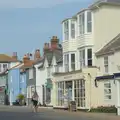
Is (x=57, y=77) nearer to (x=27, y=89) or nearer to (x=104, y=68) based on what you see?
(x=104, y=68)

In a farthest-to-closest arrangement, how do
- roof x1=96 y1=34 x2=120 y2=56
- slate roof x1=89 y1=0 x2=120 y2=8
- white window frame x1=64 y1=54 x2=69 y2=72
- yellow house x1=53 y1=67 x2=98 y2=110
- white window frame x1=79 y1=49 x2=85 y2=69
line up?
white window frame x1=64 y1=54 x2=69 y2=72 → white window frame x1=79 y1=49 x2=85 y2=69 → slate roof x1=89 y1=0 x2=120 y2=8 → yellow house x1=53 y1=67 x2=98 y2=110 → roof x1=96 y1=34 x2=120 y2=56

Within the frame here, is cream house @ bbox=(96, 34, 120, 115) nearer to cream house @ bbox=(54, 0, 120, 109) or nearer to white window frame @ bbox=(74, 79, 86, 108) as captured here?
cream house @ bbox=(54, 0, 120, 109)

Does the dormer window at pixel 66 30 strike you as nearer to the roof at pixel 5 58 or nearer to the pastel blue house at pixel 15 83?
the pastel blue house at pixel 15 83

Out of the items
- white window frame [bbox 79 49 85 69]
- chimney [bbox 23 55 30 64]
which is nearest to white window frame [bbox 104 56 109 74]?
white window frame [bbox 79 49 85 69]

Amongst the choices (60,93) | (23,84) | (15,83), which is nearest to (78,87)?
(60,93)

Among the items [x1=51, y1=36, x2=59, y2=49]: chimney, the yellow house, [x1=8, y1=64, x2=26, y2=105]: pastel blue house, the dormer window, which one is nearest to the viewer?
the yellow house

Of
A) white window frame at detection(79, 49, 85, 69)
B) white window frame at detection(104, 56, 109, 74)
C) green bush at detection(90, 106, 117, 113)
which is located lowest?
green bush at detection(90, 106, 117, 113)

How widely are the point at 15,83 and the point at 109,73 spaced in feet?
134

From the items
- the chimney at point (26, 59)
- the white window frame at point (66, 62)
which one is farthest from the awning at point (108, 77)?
the chimney at point (26, 59)

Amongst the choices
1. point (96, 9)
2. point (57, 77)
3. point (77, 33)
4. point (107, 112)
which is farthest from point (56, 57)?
point (107, 112)

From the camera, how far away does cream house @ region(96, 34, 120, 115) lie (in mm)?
33781

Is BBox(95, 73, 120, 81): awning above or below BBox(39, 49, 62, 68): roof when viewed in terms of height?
below

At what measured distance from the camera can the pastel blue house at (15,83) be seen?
70.9 metres

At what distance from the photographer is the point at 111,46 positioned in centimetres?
3656
